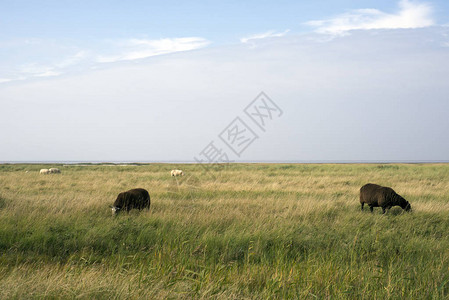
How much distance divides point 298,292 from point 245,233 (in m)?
3.02

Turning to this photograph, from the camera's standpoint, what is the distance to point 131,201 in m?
10.1

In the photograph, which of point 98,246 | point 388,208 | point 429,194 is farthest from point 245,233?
point 429,194

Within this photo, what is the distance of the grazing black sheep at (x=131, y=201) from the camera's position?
32.2 feet

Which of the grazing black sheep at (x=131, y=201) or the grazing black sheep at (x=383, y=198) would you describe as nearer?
the grazing black sheep at (x=131, y=201)

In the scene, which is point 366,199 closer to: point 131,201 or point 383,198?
point 383,198

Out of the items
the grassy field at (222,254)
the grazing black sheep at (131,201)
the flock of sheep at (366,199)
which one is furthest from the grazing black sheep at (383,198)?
the grazing black sheep at (131,201)

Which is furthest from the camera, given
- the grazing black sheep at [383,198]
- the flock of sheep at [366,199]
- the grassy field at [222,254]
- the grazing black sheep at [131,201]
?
the grazing black sheep at [383,198]

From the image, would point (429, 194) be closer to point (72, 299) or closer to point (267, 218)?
point (267, 218)

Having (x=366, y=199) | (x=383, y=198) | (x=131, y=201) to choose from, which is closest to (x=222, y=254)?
(x=131, y=201)

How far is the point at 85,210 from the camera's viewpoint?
31.4 ft

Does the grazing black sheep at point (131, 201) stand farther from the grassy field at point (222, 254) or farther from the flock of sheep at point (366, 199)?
the grassy field at point (222, 254)

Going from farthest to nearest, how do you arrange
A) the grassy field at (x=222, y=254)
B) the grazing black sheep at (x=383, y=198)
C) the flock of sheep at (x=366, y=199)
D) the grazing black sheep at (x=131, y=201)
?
the grazing black sheep at (x=383, y=198) → the flock of sheep at (x=366, y=199) → the grazing black sheep at (x=131, y=201) → the grassy field at (x=222, y=254)

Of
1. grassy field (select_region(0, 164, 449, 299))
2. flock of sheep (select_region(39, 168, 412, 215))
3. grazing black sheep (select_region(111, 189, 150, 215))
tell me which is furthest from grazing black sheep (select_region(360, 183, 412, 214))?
grazing black sheep (select_region(111, 189, 150, 215))

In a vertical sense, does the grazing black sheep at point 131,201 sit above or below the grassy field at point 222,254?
above
